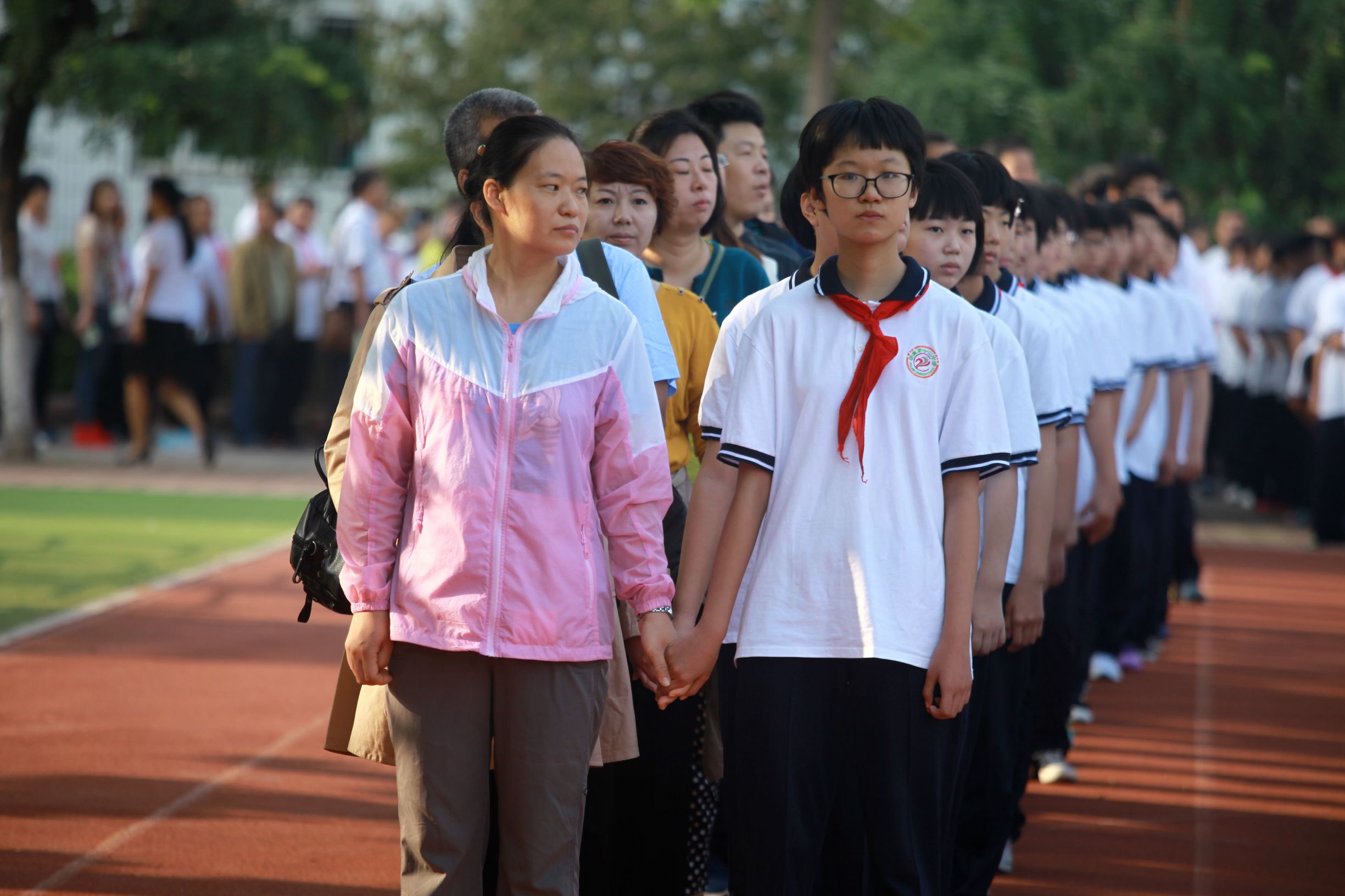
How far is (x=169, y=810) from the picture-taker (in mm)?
5441

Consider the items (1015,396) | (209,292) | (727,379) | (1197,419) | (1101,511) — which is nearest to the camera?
(727,379)

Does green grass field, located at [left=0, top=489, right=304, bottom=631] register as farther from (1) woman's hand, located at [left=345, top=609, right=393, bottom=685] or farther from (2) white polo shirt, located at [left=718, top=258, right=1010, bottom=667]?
(2) white polo shirt, located at [left=718, top=258, right=1010, bottom=667]

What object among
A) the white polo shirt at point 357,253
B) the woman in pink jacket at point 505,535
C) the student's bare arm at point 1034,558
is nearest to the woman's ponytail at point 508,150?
the woman in pink jacket at point 505,535

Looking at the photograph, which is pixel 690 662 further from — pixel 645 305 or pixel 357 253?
pixel 357 253

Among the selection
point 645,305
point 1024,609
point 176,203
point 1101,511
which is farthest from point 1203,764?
point 176,203

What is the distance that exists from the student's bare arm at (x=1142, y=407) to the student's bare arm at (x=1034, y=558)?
3236mm

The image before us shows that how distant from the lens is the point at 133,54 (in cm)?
1309

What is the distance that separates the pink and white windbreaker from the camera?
10.9 ft

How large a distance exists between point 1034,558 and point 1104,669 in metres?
4.01

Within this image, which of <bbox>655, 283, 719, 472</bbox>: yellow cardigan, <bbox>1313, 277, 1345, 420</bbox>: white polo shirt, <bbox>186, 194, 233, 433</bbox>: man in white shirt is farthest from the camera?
<bbox>186, 194, 233, 433</bbox>: man in white shirt

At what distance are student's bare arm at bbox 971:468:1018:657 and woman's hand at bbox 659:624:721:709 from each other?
0.62m

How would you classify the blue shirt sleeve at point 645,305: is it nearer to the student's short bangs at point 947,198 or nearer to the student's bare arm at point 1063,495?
the student's short bangs at point 947,198

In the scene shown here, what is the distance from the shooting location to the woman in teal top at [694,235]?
485 centimetres

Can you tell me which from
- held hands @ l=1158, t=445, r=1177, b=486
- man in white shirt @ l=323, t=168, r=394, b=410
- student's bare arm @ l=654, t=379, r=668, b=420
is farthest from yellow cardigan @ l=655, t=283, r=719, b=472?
man in white shirt @ l=323, t=168, r=394, b=410
